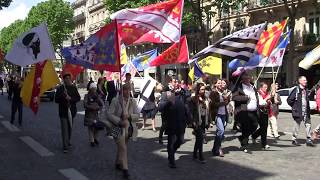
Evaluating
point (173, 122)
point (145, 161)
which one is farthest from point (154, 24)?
point (145, 161)

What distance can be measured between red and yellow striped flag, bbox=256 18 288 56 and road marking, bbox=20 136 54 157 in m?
5.69

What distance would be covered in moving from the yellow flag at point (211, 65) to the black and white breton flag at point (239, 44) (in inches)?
287

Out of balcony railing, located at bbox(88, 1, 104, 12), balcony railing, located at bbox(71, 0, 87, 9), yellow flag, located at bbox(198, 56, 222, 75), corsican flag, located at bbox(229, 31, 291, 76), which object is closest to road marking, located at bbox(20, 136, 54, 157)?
corsican flag, located at bbox(229, 31, 291, 76)

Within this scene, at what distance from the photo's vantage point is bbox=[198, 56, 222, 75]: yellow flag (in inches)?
793

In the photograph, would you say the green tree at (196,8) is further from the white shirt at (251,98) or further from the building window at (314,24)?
the white shirt at (251,98)

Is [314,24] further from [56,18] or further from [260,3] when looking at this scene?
[56,18]

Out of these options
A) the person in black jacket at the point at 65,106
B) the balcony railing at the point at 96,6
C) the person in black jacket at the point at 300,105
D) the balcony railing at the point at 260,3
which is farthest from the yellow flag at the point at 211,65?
the balcony railing at the point at 96,6

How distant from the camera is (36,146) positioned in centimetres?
1231

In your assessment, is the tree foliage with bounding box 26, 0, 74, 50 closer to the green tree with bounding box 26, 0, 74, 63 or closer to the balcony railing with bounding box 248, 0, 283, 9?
the green tree with bounding box 26, 0, 74, 63

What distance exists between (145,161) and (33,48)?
140 inches

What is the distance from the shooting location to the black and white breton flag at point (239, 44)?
12.5 metres

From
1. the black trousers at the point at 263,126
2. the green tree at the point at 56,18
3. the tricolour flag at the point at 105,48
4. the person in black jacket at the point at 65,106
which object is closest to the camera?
the tricolour flag at the point at 105,48

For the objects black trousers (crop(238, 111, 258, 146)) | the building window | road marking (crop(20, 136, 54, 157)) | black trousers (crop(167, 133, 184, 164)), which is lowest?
road marking (crop(20, 136, 54, 157))

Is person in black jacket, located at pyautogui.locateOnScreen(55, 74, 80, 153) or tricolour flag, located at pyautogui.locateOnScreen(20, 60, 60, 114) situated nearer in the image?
tricolour flag, located at pyautogui.locateOnScreen(20, 60, 60, 114)
